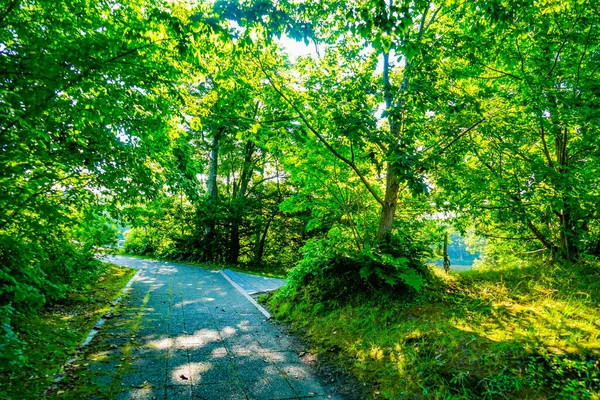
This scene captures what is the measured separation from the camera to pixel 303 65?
236 inches

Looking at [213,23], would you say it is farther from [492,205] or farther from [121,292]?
[121,292]

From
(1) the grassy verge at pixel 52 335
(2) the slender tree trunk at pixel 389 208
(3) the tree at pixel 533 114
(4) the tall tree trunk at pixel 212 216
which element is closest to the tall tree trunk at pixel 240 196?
(4) the tall tree trunk at pixel 212 216

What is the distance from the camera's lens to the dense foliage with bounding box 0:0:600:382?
3264 millimetres

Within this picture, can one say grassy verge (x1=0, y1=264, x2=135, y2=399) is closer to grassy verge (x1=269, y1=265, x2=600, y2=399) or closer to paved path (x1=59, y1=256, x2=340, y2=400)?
paved path (x1=59, y1=256, x2=340, y2=400)

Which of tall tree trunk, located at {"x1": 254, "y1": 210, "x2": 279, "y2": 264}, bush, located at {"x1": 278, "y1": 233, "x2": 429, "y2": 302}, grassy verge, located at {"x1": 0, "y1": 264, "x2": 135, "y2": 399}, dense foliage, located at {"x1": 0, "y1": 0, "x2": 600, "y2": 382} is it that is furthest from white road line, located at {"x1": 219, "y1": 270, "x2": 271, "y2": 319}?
tall tree trunk, located at {"x1": 254, "y1": 210, "x2": 279, "y2": 264}

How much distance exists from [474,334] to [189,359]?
388 cm

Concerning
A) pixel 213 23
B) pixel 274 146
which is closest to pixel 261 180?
pixel 274 146

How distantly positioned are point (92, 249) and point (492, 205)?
893cm

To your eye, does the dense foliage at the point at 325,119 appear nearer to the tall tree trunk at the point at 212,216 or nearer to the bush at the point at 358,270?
→ the bush at the point at 358,270

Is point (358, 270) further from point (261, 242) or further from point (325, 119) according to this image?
point (261, 242)

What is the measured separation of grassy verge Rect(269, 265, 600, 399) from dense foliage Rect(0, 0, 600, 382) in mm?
655

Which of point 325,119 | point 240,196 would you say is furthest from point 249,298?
point 240,196

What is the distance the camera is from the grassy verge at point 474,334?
3.18 meters

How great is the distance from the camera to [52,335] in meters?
4.81
